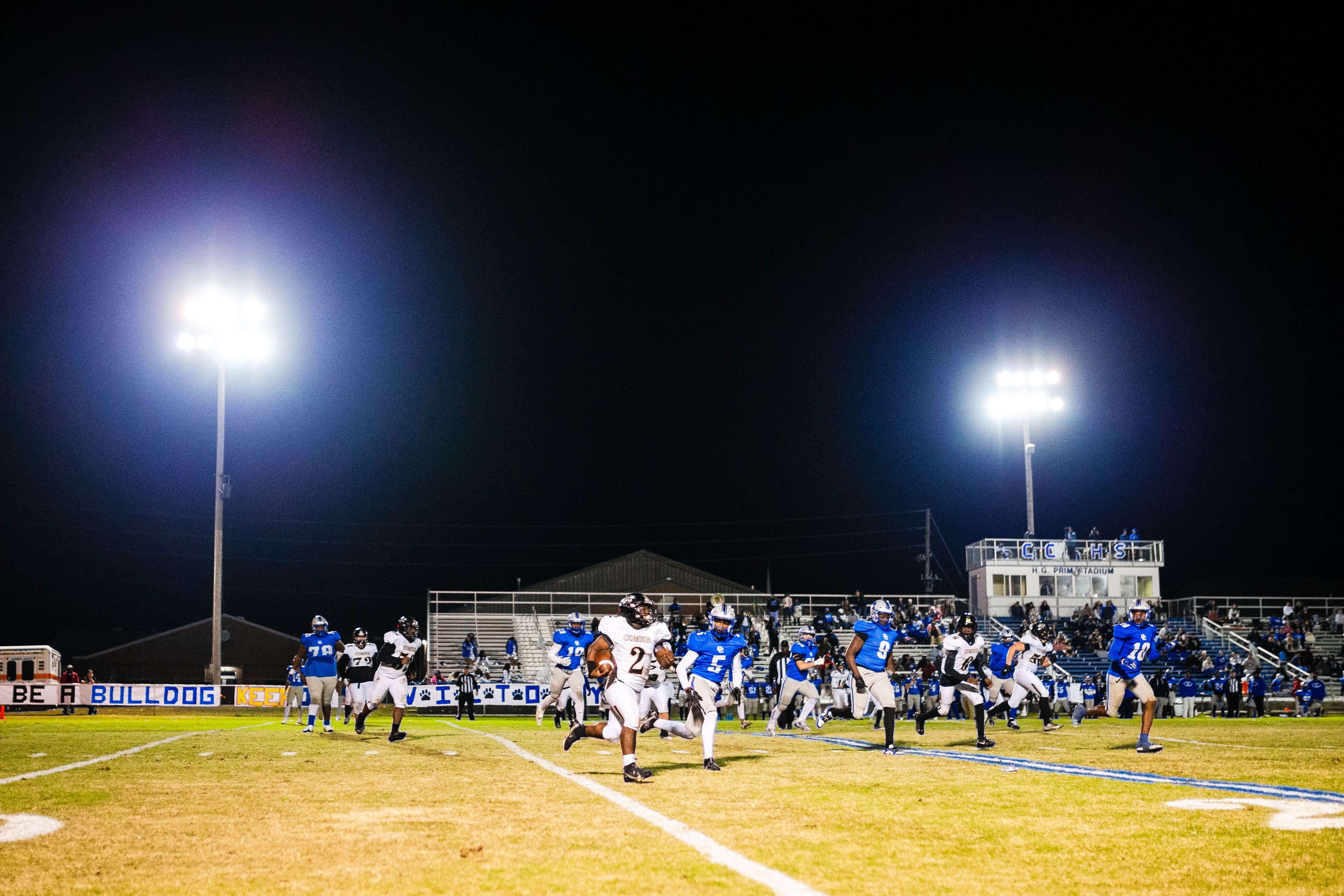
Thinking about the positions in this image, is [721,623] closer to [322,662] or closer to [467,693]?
[322,662]

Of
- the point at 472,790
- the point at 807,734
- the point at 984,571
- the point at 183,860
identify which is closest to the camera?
the point at 183,860

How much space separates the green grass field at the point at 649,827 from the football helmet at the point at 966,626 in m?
3.29

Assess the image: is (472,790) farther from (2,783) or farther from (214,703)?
(214,703)

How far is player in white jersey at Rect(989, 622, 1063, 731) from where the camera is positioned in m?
21.4

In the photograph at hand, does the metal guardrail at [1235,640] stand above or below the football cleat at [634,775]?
below

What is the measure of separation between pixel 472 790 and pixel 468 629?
116 ft

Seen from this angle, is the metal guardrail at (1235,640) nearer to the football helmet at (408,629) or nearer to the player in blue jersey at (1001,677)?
the player in blue jersey at (1001,677)

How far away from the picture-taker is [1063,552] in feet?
164

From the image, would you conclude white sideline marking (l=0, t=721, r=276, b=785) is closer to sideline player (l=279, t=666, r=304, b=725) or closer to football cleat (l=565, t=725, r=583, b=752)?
sideline player (l=279, t=666, r=304, b=725)

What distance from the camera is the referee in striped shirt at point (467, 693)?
34250 mm

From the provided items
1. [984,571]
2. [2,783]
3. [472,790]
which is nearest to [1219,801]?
[472,790]

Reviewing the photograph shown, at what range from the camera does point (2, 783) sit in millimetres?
11242

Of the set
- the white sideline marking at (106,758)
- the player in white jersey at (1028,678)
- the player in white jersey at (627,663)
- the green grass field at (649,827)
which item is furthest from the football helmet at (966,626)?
the white sideline marking at (106,758)

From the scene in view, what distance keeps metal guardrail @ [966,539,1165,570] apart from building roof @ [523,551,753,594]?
1210 centimetres
